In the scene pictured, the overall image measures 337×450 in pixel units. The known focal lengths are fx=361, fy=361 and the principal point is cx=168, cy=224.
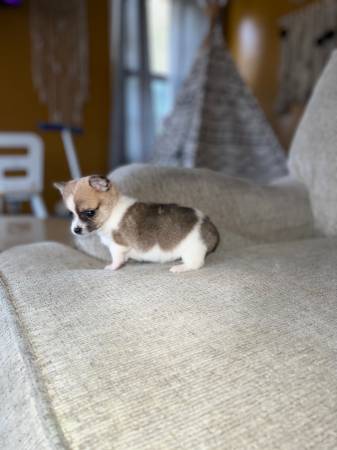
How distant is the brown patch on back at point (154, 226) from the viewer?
2.40 feet

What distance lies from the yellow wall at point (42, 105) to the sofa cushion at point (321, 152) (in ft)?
6.62

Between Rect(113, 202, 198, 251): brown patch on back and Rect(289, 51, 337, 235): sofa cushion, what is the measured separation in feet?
1.36

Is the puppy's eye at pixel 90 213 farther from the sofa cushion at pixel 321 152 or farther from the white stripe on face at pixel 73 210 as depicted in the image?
the sofa cushion at pixel 321 152

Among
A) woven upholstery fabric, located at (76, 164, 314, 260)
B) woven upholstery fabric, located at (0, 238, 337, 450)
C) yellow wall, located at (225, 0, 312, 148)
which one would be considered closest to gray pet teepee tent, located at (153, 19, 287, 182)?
yellow wall, located at (225, 0, 312, 148)

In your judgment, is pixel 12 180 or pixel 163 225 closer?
pixel 163 225

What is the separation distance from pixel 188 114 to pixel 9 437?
206cm

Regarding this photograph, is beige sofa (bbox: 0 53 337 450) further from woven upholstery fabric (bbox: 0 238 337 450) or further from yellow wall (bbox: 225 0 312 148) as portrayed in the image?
yellow wall (bbox: 225 0 312 148)

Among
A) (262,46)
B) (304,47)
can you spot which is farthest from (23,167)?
(262,46)

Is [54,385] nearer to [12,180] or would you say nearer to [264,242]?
[264,242]

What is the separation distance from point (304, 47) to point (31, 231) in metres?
2.35

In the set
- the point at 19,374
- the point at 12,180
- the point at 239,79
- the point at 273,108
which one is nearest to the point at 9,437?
the point at 19,374

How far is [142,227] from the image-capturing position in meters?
0.74

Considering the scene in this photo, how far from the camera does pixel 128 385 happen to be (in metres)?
0.38

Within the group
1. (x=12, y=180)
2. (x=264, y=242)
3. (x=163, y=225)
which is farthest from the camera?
(x=12, y=180)
